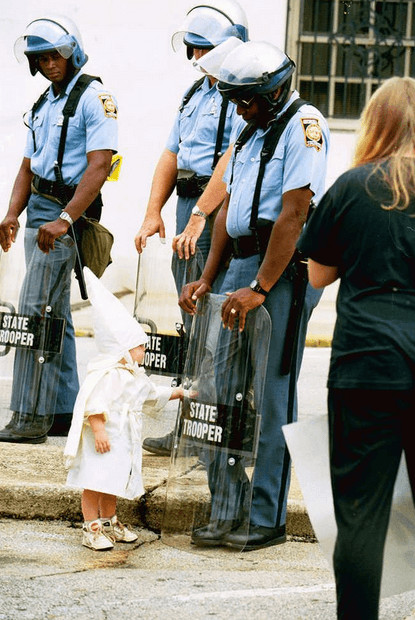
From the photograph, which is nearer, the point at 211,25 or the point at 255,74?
the point at 255,74

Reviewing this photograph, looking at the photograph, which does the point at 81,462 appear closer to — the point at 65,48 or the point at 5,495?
the point at 5,495

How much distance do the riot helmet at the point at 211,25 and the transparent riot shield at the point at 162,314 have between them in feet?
3.02

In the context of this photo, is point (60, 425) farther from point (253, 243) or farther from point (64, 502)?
point (253, 243)

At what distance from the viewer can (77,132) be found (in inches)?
243

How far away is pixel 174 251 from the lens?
18.9 feet

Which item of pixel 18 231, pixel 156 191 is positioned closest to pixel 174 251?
pixel 156 191

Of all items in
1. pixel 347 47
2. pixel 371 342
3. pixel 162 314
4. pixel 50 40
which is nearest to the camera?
pixel 371 342

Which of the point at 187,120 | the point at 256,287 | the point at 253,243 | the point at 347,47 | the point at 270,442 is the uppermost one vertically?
the point at 347,47

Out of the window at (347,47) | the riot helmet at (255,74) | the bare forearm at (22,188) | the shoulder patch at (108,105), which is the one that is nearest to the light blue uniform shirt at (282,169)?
the riot helmet at (255,74)

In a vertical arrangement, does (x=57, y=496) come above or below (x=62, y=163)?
below

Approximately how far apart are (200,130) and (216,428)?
1636mm

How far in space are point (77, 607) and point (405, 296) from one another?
1465mm

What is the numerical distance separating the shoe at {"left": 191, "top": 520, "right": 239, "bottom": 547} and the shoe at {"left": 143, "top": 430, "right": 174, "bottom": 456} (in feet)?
4.16

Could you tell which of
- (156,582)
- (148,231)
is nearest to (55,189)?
(148,231)
